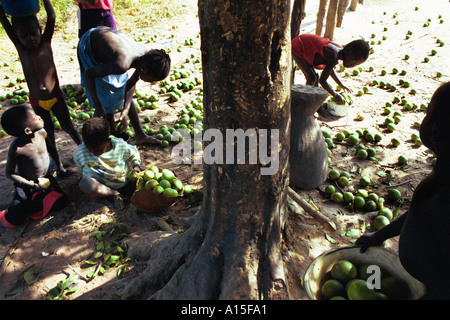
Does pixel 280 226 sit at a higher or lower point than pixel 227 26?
lower

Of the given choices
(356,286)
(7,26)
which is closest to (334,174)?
(356,286)

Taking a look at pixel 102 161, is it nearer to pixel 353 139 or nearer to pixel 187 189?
pixel 187 189

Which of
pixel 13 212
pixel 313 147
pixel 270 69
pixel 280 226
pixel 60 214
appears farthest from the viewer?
pixel 313 147

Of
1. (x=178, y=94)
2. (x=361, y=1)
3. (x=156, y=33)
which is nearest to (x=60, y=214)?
(x=178, y=94)

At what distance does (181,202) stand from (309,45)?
3.75m

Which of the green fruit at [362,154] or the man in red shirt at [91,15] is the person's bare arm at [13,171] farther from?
the green fruit at [362,154]

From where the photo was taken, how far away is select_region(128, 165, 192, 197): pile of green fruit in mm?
3613

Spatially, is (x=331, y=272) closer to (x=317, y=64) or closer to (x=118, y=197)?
(x=118, y=197)

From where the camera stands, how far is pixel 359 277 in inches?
90.1

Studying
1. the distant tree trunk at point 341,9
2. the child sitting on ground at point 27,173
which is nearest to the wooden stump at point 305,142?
the child sitting on ground at point 27,173

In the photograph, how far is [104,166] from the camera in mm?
3689

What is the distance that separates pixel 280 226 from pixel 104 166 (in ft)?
7.40

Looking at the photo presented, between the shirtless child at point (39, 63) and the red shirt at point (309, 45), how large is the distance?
13.1 ft

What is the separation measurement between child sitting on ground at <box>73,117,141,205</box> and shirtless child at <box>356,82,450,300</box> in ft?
9.74
